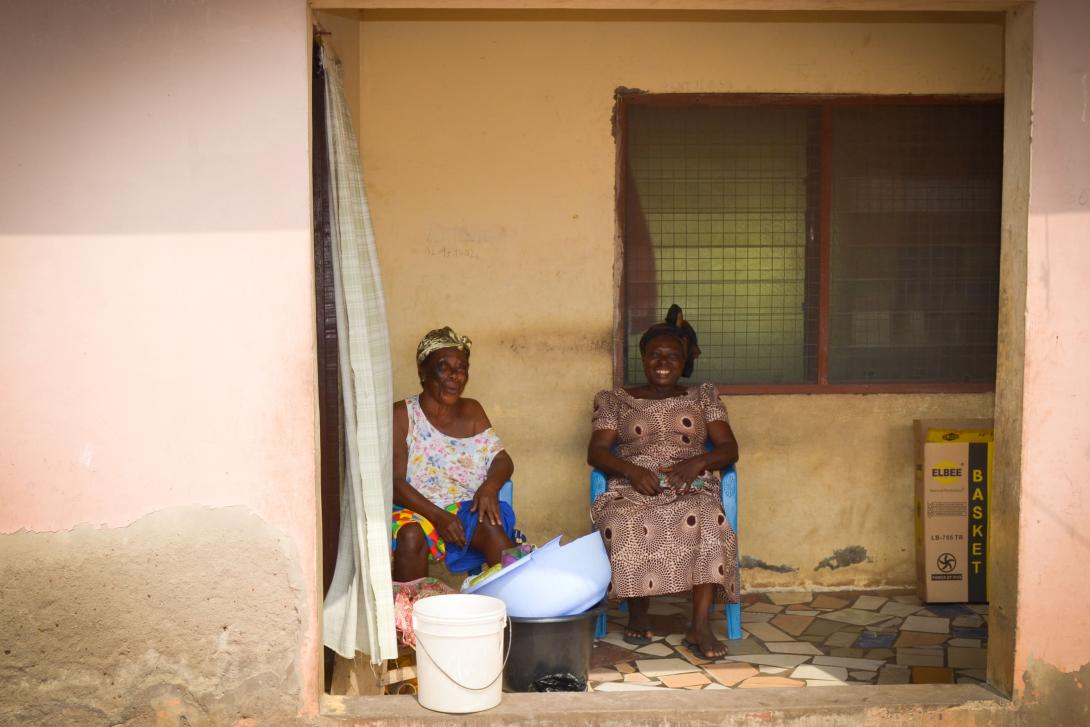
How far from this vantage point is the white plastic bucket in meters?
3.50

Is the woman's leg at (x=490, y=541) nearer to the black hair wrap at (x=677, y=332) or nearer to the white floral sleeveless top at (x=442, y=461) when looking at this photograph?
the white floral sleeveless top at (x=442, y=461)

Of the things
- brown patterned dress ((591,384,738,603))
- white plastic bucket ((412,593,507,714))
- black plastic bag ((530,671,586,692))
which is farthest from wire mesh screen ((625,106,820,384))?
white plastic bucket ((412,593,507,714))

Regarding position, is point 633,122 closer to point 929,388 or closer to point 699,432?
point 699,432

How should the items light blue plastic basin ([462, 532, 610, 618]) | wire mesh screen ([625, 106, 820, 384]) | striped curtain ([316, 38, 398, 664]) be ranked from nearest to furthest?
1. striped curtain ([316, 38, 398, 664])
2. light blue plastic basin ([462, 532, 610, 618])
3. wire mesh screen ([625, 106, 820, 384])

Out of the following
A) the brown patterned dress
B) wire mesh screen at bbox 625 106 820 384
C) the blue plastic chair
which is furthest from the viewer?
wire mesh screen at bbox 625 106 820 384

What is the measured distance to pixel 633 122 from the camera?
17.6ft

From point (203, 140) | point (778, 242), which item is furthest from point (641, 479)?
point (203, 140)

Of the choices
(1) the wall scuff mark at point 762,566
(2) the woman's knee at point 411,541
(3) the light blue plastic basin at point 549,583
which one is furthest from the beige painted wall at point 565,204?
(3) the light blue plastic basin at point 549,583

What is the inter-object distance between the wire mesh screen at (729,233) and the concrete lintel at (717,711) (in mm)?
→ 2138

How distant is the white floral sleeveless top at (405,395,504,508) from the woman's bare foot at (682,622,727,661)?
1038mm

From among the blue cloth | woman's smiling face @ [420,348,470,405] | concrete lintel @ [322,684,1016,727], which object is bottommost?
concrete lintel @ [322,684,1016,727]

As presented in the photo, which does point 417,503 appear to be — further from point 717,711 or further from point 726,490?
point 717,711

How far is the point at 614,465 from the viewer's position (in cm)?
486

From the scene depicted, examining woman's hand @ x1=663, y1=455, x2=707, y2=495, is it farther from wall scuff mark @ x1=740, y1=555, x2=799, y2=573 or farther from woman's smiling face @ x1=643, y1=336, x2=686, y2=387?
wall scuff mark @ x1=740, y1=555, x2=799, y2=573
